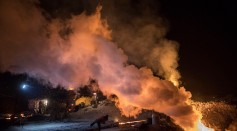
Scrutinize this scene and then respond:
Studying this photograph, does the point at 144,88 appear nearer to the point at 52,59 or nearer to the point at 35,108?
the point at 52,59

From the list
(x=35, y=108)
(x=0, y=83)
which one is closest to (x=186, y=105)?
(x=35, y=108)

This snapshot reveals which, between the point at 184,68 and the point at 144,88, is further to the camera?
the point at 184,68

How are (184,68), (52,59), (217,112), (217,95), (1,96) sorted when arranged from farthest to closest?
(184,68), (217,95), (1,96), (217,112), (52,59)

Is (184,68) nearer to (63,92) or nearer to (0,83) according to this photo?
(63,92)

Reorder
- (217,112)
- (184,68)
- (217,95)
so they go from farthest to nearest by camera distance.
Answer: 1. (184,68)
2. (217,95)
3. (217,112)

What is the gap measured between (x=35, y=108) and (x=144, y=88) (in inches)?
984

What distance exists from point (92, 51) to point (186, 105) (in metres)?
7.86

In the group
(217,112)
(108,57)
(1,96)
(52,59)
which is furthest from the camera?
(1,96)

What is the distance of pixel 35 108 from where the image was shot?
39781mm

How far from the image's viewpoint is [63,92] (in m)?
38.3

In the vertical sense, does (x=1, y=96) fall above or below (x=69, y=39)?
below

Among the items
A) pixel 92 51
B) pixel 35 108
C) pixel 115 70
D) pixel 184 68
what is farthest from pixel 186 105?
pixel 35 108

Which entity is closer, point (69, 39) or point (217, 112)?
point (69, 39)

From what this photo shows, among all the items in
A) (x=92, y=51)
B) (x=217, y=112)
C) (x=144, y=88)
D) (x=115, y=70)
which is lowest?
(x=217, y=112)
